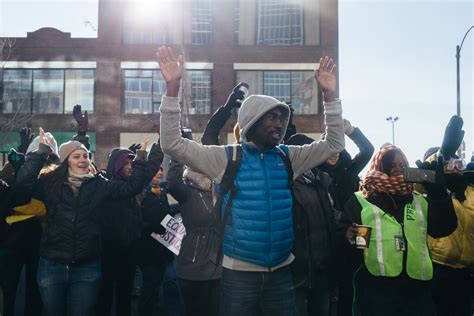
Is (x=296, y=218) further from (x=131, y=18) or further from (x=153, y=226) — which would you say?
(x=131, y=18)

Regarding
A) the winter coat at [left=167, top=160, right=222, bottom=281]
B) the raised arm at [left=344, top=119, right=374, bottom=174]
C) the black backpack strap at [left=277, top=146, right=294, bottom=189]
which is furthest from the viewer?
the raised arm at [left=344, top=119, right=374, bottom=174]

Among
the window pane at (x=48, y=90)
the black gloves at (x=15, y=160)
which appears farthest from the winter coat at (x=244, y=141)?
the window pane at (x=48, y=90)

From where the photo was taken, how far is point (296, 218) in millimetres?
4184

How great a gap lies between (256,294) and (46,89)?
28871 mm

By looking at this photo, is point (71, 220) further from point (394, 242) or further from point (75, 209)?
point (394, 242)

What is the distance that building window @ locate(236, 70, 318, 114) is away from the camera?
2970 cm

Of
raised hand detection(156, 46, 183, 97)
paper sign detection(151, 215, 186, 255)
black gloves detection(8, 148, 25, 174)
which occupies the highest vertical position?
raised hand detection(156, 46, 183, 97)

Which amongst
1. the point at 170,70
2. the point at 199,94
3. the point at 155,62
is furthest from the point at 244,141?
the point at 155,62

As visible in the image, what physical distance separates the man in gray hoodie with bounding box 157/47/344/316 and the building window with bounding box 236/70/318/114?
84.9 feet

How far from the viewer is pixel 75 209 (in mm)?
5051

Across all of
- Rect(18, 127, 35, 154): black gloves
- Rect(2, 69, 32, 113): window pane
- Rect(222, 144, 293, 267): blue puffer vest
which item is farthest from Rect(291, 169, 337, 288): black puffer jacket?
Rect(2, 69, 32, 113): window pane

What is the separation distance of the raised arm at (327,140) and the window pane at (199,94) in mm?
25485

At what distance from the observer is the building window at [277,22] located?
30141 mm

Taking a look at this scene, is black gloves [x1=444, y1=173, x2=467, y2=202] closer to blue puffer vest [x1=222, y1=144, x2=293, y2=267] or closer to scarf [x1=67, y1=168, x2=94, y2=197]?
blue puffer vest [x1=222, y1=144, x2=293, y2=267]
